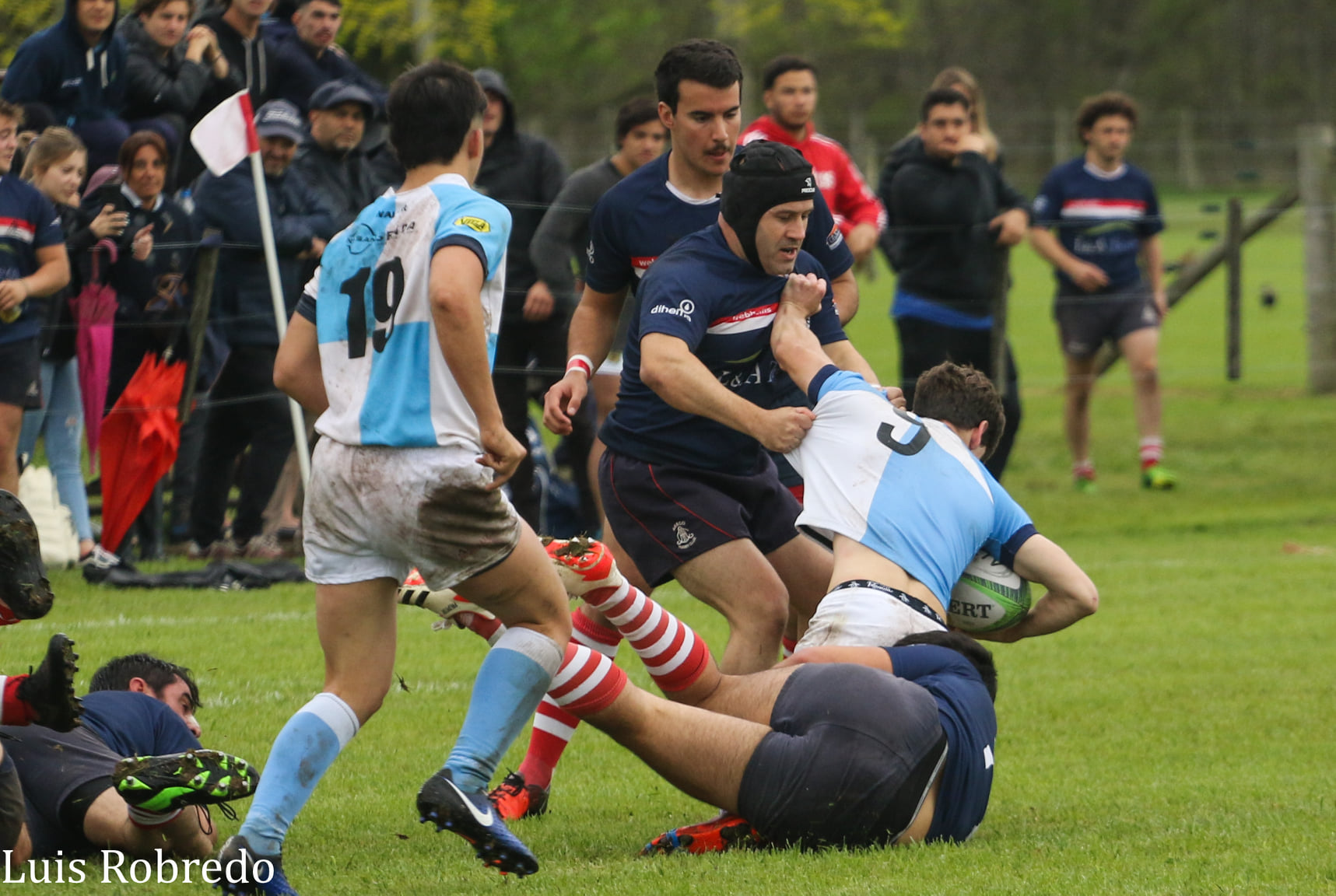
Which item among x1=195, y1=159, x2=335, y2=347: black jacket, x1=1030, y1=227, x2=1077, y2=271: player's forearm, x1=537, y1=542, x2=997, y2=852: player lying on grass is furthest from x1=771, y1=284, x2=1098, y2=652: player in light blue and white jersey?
x1=1030, y1=227, x2=1077, y2=271: player's forearm

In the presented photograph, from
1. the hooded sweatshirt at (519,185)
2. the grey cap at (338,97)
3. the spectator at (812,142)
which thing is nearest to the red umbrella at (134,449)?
the grey cap at (338,97)

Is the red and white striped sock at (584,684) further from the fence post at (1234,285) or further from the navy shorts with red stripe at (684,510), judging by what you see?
the fence post at (1234,285)

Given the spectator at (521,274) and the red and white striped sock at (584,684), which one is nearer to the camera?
the red and white striped sock at (584,684)

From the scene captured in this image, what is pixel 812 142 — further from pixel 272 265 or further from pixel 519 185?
pixel 272 265

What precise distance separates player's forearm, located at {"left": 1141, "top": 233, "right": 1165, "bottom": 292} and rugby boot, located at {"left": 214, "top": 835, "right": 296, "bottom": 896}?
384 inches

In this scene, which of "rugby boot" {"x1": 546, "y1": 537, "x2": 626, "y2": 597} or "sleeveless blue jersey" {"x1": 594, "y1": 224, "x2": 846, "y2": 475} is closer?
"rugby boot" {"x1": 546, "y1": 537, "x2": 626, "y2": 597}

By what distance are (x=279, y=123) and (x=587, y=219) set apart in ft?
5.99

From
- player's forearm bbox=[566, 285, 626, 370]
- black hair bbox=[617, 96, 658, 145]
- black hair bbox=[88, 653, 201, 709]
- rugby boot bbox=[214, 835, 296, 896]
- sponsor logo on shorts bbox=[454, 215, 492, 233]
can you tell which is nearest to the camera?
rugby boot bbox=[214, 835, 296, 896]

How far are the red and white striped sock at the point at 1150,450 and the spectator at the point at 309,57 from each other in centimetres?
605

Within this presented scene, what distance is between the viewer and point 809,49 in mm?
50750

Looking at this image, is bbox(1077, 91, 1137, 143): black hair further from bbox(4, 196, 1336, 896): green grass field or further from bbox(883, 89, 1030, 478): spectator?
bbox(4, 196, 1336, 896): green grass field

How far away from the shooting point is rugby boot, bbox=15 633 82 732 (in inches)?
168

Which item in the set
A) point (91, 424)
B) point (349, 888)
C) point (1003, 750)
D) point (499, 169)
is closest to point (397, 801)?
point (349, 888)

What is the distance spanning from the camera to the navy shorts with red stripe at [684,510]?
543 cm
